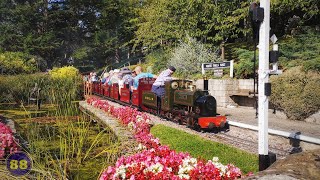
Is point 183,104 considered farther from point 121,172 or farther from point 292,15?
point 292,15

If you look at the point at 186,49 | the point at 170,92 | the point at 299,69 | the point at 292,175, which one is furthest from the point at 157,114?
the point at 292,175

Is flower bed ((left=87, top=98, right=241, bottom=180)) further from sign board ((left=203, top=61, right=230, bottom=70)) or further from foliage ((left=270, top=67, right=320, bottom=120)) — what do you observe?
sign board ((left=203, top=61, right=230, bottom=70))

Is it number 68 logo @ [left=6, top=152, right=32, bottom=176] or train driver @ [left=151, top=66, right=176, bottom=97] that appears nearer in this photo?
number 68 logo @ [left=6, top=152, right=32, bottom=176]

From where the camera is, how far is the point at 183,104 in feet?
30.5

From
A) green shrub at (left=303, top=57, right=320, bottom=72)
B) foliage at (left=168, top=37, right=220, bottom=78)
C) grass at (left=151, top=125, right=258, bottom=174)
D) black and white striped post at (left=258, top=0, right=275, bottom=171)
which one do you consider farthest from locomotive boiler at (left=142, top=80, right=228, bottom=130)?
foliage at (left=168, top=37, right=220, bottom=78)

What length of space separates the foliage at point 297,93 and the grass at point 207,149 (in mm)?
3596

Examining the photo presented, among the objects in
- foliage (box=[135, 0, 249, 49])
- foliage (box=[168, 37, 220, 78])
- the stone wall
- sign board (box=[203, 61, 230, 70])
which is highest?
foliage (box=[135, 0, 249, 49])

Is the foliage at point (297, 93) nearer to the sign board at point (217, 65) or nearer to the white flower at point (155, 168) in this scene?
the sign board at point (217, 65)

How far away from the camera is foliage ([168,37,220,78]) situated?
17.5 meters

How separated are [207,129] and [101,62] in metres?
38.3

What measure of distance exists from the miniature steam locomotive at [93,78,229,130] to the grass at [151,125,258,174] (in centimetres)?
86

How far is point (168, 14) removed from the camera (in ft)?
71.1

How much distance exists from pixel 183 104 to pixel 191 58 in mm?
8893

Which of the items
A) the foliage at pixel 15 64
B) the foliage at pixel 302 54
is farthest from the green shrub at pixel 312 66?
the foliage at pixel 15 64
